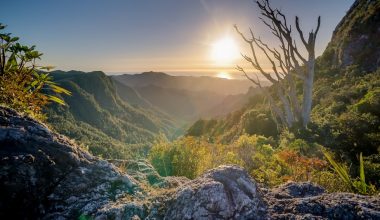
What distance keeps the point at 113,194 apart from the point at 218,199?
962 mm

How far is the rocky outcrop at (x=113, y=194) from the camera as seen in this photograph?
6.93 ft

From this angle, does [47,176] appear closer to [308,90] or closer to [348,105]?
[308,90]

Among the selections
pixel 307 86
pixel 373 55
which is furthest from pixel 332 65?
pixel 307 86

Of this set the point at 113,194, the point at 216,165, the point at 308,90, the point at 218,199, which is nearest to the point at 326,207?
the point at 218,199

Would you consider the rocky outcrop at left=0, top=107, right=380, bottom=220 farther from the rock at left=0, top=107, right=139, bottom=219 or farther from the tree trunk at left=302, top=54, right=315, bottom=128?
the tree trunk at left=302, top=54, right=315, bottom=128

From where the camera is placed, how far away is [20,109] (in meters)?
3.45

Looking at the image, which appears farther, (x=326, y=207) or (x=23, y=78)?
(x=23, y=78)

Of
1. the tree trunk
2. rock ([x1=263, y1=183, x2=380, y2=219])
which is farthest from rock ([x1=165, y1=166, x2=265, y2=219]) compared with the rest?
the tree trunk

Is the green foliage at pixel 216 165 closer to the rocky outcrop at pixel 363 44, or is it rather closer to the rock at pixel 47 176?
the rock at pixel 47 176

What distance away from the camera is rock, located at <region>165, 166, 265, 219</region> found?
205 cm

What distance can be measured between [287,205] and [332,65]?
3513 cm

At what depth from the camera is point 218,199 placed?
2117mm

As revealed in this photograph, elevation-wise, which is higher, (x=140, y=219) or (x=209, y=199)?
(x=209, y=199)

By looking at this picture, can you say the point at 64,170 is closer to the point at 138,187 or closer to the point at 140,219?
the point at 138,187
